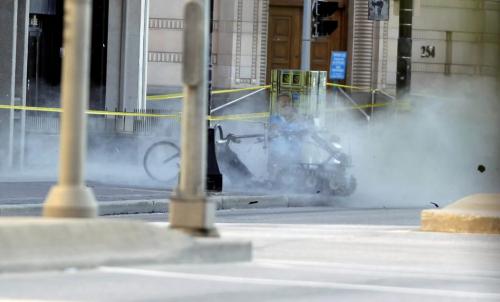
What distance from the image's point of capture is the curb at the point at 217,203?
62.7 feet

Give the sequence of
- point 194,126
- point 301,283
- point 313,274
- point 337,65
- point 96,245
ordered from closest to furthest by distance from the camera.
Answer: point 301,283 → point 96,245 → point 313,274 → point 194,126 → point 337,65

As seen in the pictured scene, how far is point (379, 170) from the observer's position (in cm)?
2722

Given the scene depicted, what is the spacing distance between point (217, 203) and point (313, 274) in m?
9.77

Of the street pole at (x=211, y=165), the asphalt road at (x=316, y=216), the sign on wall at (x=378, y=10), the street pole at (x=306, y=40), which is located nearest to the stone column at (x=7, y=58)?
the street pole at (x=211, y=165)

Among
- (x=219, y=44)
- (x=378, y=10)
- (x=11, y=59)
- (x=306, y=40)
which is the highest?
(x=378, y=10)

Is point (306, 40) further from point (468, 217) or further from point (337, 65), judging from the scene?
point (468, 217)

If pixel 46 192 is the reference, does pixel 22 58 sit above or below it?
above

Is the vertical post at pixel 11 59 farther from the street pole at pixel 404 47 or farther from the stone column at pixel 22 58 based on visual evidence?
the street pole at pixel 404 47

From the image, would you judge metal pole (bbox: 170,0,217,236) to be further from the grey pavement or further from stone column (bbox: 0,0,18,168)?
stone column (bbox: 0,0,18,168)

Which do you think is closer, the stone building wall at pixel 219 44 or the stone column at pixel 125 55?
the stone column at pixel 125 55

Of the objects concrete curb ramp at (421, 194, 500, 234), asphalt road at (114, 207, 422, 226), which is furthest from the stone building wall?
concrete curb ramp at (421, 194, 500, 234)

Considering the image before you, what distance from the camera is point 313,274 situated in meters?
12.2

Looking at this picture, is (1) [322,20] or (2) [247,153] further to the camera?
(1) [322,20]

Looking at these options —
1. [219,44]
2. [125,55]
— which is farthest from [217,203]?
[219,44]
